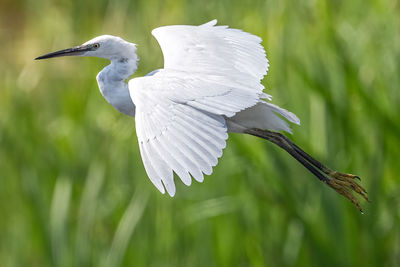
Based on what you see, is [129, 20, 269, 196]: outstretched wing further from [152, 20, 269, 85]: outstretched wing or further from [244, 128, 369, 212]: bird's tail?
[244, 128, 369, 212]: bird's tail

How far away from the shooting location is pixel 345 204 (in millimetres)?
1989

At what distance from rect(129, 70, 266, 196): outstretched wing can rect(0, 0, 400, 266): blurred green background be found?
2.50 ft

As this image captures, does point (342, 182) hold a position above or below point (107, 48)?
below

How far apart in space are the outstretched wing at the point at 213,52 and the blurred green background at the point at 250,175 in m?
0.45

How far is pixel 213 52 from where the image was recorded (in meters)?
1.45

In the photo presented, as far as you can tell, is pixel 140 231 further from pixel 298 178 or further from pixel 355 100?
pixel 355 100

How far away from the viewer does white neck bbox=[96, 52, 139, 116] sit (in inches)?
53.6

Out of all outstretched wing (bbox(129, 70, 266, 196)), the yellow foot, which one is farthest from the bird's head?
the yellow foot

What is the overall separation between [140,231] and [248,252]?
1.20ft

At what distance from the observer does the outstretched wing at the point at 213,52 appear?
4.37 ft

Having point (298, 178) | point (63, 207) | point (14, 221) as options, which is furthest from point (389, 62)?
point (14, 221)

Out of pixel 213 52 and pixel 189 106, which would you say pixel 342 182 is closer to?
pixel 213 52

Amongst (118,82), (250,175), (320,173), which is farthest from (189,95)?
(250,175)

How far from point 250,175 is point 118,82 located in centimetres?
80
